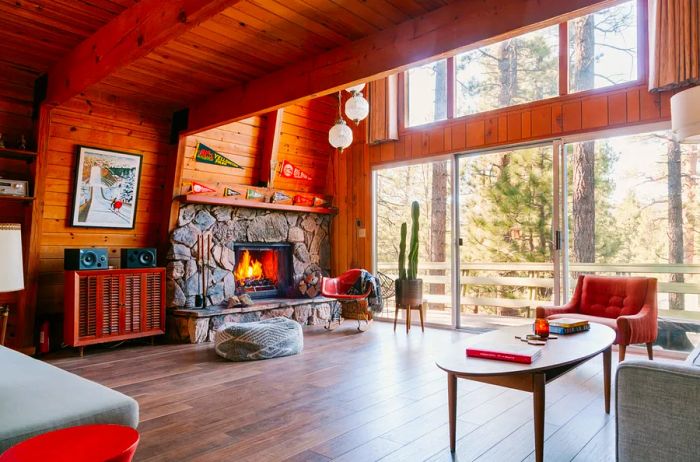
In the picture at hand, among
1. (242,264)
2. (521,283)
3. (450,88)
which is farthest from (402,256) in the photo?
(450,88)

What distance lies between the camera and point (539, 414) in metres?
2.10

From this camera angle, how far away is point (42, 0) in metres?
3.11

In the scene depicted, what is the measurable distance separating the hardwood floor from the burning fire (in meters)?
1.64

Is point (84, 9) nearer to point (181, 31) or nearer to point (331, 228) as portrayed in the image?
point (181, 31)

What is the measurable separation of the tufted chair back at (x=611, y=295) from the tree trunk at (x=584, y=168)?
0.68 meters

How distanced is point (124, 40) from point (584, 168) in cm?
445

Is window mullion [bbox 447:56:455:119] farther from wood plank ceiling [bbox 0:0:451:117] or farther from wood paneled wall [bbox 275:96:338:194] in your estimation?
wood plank ceiling [bbox 0:0:451:117]

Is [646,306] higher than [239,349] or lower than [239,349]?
higher

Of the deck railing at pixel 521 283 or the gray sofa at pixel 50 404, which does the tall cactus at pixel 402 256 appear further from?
the gray sofa at pixel 50 404

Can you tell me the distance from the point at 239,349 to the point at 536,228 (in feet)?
11.2

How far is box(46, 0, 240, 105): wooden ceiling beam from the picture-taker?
2.64 meters

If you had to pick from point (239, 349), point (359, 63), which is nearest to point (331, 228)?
point (239, 349)

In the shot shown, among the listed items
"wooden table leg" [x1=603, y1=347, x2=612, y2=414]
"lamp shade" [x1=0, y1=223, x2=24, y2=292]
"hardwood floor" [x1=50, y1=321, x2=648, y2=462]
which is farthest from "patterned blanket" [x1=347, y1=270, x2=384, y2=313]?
"lamp shade" [x1=0, y1=223, x2=24, y2=292]

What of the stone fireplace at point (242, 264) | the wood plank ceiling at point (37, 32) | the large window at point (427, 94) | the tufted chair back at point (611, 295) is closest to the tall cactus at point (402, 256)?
the stone fireplace at point (242, 264)
